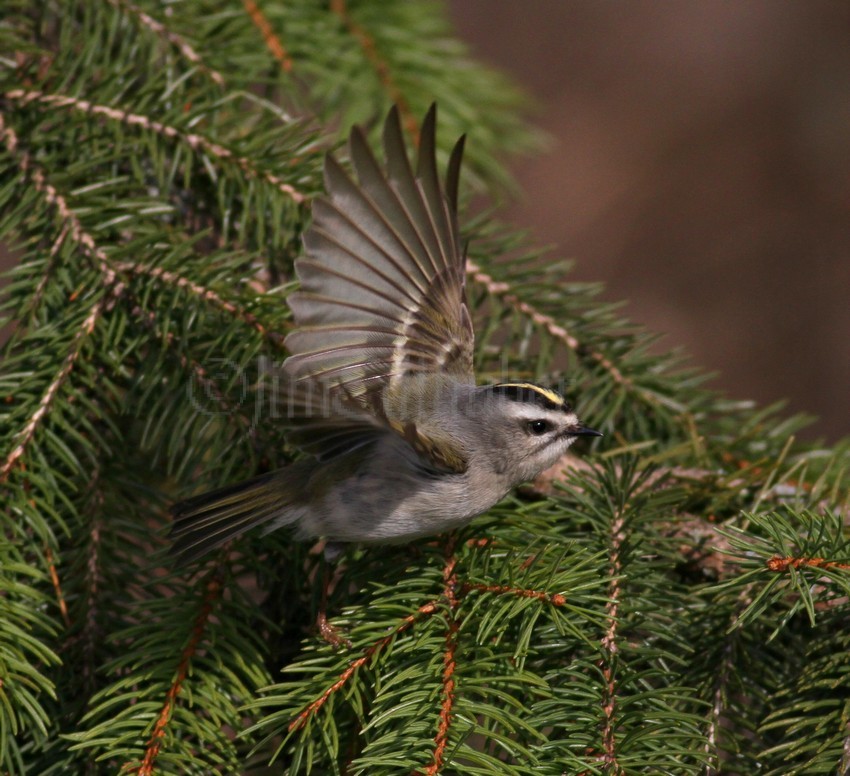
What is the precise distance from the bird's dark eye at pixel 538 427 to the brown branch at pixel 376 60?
782 millimetres

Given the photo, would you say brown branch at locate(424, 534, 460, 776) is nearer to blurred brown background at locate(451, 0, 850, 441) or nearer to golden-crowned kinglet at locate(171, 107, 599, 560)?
golden-crowned kinglet at locate(171, 107, 599, 560)

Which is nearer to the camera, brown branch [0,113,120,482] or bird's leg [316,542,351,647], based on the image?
bird's leg [316,542,351,647]

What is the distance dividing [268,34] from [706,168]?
4482 millimetres

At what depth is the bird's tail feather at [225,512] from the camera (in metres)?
1.46

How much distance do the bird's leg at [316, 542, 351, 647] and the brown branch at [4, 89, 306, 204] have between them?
65 cm

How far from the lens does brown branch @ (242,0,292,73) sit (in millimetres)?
2035

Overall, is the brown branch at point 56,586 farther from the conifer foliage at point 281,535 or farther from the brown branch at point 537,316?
the brown branch at point 537,316

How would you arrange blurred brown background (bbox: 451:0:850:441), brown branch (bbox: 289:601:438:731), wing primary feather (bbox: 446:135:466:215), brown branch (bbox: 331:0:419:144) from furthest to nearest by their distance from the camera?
blurred brown background (bbox: 451:0:850:441) < brown branch (bbox: 331:0:419:144) < wing primary feather (bbox: 446:135:466:215) < brown branch (bbox: 289:601:438:731)

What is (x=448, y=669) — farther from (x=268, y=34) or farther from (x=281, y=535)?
(x=268, y=34)

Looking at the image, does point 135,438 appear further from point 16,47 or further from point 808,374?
point 808,374

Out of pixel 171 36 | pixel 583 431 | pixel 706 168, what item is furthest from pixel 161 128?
pixel 706 168

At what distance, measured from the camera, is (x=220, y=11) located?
6.59ft

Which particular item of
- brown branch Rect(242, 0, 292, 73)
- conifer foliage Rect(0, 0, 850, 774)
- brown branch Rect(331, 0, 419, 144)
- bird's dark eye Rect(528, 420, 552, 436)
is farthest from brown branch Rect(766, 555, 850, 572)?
brown branch Rect(242, 0, 292, 73)

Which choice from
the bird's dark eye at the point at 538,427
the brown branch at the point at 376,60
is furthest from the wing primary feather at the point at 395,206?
the brown branch at the point at 376,60
